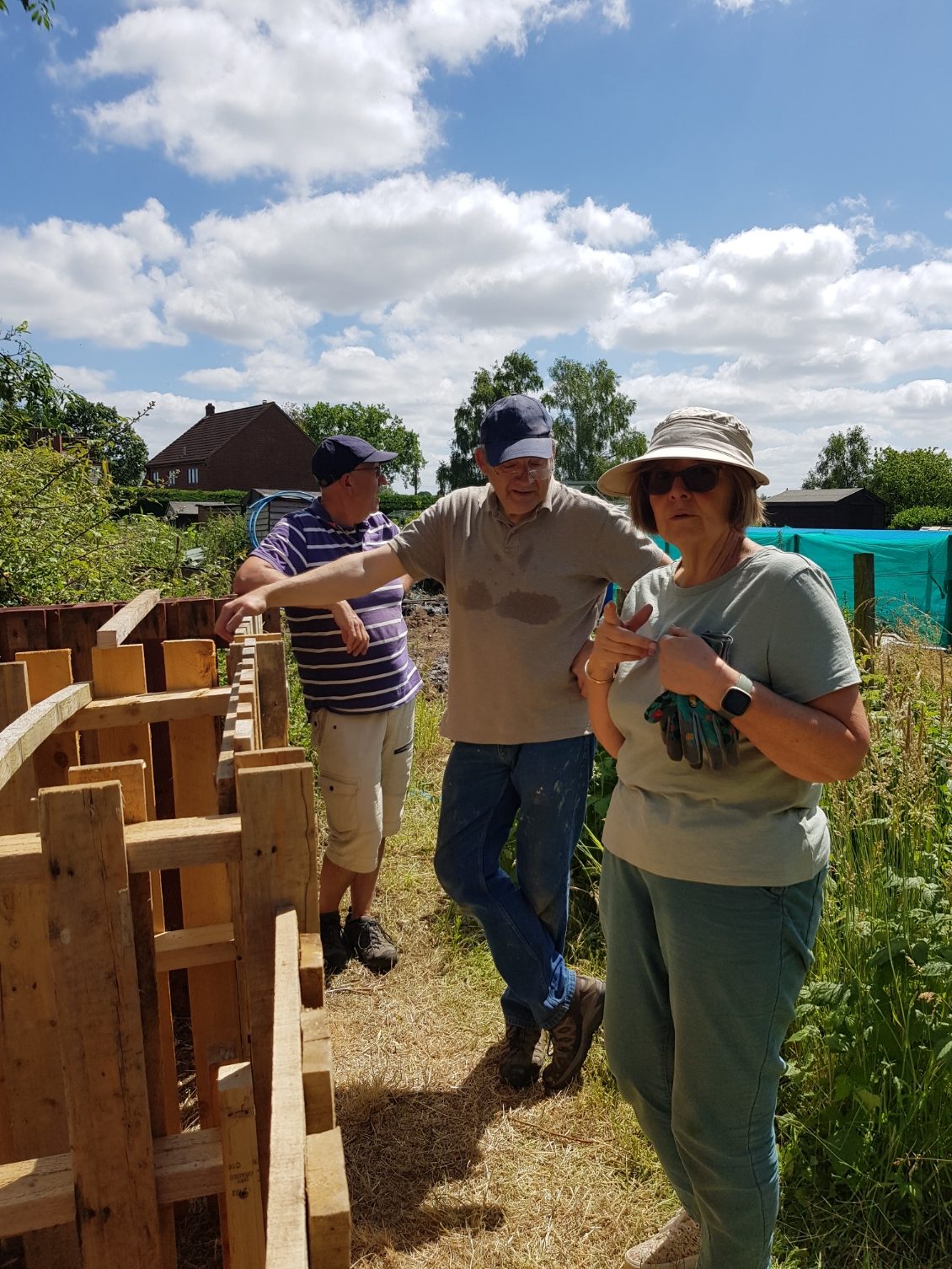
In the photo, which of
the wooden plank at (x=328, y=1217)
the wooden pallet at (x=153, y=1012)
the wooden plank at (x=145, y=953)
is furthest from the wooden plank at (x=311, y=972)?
the wooden plank at (x=328, y=1217)

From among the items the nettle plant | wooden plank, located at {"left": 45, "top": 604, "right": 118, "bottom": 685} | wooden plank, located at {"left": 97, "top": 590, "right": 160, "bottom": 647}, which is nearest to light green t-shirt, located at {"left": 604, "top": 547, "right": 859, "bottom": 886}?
the nettle plant

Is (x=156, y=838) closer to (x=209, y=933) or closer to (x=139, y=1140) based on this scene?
(x=139, y=1140)

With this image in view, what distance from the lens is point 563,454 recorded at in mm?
52344

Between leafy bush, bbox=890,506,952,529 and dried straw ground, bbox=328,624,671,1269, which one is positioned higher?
leafy bush, bbox=890,506,952,529

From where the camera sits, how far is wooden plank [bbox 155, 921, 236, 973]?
2.18 meters

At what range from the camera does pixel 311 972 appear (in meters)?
1.43

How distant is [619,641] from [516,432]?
1120mm

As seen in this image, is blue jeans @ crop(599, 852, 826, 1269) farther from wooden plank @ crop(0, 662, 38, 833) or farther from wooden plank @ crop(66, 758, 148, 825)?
wooden plank @ crop(0, 662, 38, 833)

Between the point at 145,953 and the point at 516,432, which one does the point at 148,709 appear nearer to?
the point at 145,953

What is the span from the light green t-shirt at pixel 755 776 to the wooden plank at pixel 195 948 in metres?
0.99

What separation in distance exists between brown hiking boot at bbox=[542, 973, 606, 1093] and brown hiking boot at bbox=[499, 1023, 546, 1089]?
0.06 meters

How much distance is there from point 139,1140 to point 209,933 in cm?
74

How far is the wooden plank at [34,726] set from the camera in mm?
2033

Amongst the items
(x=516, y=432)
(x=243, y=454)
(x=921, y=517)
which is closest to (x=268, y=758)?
(x=516, y=432)
